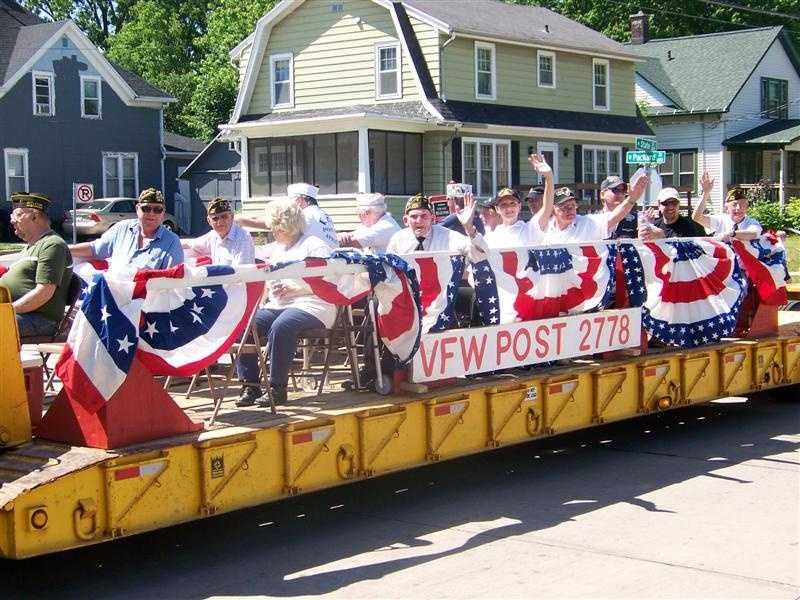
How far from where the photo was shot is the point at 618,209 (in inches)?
411

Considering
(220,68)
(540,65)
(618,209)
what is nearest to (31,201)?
(618,209)

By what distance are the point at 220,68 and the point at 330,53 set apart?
1709 cm

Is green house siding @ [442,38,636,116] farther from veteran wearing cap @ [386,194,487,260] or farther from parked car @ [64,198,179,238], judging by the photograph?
veteran wearing cap @ [386,194,487,260]

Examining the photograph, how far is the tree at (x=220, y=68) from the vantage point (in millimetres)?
50500

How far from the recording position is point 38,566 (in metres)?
6.78

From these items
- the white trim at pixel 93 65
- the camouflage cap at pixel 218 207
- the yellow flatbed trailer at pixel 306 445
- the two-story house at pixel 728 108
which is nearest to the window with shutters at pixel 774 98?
the two-story house at pixel 728 108

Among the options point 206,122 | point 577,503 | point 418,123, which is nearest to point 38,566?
point 577,503

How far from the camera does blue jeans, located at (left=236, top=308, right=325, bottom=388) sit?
302 inches

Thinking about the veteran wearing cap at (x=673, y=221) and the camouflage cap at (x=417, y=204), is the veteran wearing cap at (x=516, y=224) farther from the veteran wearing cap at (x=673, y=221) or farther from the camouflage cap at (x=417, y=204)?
the veteran wearing cap at (x=673, y=221)

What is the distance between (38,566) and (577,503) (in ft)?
11.5

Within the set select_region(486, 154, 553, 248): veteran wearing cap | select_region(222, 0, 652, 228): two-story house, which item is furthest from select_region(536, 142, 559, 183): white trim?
select_region(486, 154, 553, 248): veteran wearing cap

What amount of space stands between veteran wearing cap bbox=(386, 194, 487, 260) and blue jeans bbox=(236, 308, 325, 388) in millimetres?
1399

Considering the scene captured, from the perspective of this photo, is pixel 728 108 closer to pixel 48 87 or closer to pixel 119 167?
pixel 119 167

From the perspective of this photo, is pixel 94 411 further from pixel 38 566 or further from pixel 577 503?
pixel 577 503
